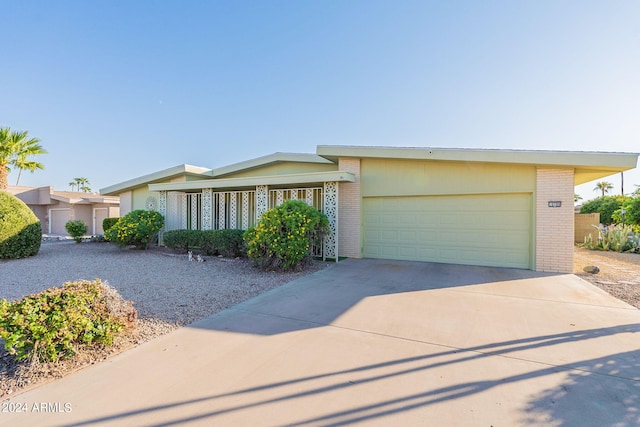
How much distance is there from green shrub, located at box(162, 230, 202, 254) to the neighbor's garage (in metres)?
6.31

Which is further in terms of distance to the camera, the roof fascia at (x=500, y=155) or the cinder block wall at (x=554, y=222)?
the cinder block wall at (x=554, y=222)

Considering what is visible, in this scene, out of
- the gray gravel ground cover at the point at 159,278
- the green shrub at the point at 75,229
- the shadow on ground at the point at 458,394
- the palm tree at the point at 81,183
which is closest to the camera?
the shadow on ground at the point at 458,394

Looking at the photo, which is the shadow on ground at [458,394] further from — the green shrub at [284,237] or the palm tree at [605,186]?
the palm tree at [605,186]

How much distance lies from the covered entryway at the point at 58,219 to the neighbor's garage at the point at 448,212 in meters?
25.1

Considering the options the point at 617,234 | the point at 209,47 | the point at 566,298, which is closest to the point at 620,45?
the point at 566,298

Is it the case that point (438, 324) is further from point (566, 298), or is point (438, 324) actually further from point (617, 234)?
point (617, 234)

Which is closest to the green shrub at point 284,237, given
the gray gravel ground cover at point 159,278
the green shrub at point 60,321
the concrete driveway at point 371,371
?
the gray gravel ground cover at point 159,278

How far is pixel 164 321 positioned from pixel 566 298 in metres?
7.07

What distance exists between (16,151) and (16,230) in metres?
12.2

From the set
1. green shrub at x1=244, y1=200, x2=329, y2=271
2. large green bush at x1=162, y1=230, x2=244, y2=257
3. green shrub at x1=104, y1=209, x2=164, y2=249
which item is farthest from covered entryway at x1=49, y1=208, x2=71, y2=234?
green shrub at x1=244, y1=200, x2=329, y2=271

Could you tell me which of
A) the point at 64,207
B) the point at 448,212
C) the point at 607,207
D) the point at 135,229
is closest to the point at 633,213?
the point at 607,207

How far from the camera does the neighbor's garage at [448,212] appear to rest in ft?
26.9

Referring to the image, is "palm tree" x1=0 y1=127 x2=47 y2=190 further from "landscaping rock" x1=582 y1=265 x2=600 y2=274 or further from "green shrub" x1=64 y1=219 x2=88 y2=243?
"landscaping rock" x1=582 y1=265 x2=600 y2=274

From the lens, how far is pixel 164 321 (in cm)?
427
